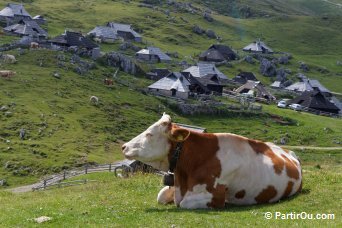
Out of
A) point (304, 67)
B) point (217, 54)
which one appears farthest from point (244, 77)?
point (304, 67)

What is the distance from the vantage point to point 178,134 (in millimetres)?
14031

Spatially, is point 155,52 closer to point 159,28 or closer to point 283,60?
point 159,28

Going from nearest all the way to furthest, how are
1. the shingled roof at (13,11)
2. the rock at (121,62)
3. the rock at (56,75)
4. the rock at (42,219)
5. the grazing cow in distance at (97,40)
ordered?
the rock at (42,219), the rock at (56,75), the rock at (121,62), the grazing cow in distance at (97,40), the shingled roof at (13,11)

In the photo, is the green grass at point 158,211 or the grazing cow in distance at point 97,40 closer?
the green grass at point 158,211

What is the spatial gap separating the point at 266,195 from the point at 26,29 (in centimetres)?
11678

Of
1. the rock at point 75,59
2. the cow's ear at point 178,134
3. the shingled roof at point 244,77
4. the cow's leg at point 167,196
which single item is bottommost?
the shingled roof at point 244,77

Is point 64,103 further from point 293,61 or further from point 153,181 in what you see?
point 293,61

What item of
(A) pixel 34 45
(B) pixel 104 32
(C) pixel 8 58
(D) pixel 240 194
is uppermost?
(D) pixel 240 194

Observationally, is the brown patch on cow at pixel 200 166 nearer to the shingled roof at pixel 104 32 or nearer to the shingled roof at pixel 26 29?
the shingled roof at pixel 26 29

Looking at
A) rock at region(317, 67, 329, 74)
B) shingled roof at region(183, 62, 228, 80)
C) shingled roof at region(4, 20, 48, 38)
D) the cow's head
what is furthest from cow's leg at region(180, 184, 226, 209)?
rock at region(317, 67, 329, 74)

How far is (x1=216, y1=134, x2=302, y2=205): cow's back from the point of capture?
14.0 metres

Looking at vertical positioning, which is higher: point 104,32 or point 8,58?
point 8,58

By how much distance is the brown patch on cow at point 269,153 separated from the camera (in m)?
14.5

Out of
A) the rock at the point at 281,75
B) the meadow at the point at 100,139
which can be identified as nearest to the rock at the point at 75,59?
the meadow at the point at 100,139
